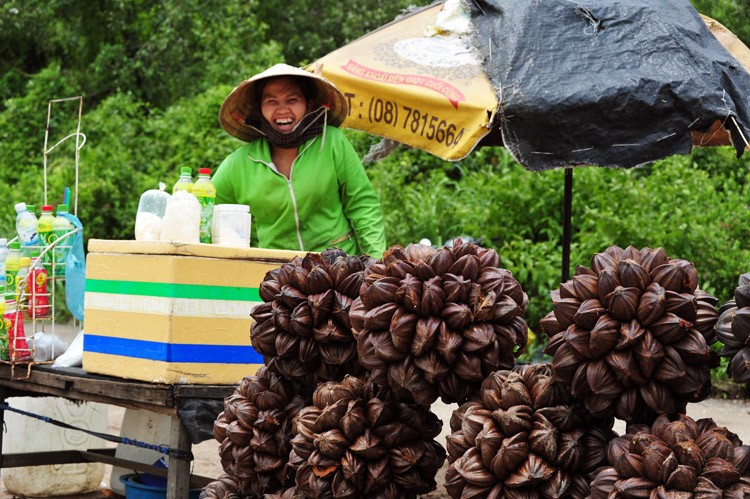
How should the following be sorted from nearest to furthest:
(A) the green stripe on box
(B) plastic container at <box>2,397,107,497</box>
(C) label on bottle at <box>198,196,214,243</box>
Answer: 1. (A) the green stripe on box
2. (C) label on bottle at <box>198,196,214,243</box>
3. (B) plastic container at <box>2,397,107,497</box>

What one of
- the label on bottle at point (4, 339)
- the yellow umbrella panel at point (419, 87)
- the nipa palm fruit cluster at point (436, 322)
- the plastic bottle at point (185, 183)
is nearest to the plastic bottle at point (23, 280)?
the label on bottle at point (4, 339)

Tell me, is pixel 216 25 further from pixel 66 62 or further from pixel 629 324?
pixel 629 324

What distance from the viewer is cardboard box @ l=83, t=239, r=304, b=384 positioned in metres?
3.38

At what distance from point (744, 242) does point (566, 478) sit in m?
6.62

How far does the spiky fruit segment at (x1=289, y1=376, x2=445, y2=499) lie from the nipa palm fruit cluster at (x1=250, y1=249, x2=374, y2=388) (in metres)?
0.15

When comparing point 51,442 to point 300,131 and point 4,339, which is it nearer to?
point 4,339

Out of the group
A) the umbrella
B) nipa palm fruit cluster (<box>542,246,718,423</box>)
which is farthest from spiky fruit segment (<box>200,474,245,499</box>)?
the umbrella

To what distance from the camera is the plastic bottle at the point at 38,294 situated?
4.13 m

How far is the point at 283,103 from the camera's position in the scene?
4297mm

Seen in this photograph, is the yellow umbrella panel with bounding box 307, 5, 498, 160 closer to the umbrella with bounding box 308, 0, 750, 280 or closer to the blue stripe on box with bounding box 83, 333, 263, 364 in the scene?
the umbrella with bounding box 308, 0, 750, 280

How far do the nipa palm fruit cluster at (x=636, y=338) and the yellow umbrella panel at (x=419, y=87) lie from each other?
2076 millimetres

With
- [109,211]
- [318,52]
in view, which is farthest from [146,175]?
[318,52]

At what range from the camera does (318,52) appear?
16.5m

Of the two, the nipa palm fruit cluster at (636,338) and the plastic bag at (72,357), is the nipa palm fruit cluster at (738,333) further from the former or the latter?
the plastic bag at (72,357)
